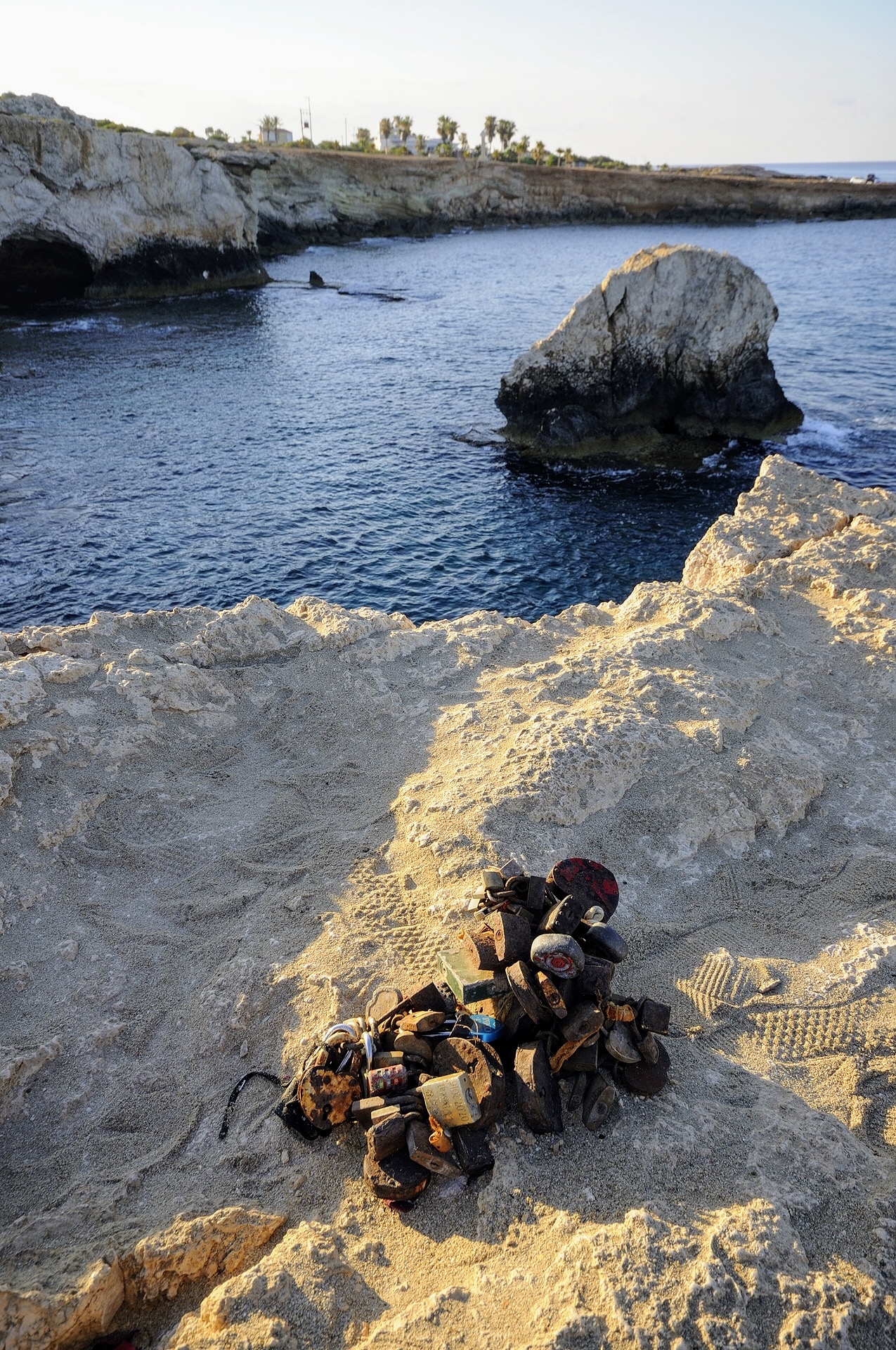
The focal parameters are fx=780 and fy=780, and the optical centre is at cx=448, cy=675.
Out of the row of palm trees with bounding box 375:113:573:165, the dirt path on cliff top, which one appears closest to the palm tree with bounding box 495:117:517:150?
the row of palm trees with bounding box 375:113:573:165

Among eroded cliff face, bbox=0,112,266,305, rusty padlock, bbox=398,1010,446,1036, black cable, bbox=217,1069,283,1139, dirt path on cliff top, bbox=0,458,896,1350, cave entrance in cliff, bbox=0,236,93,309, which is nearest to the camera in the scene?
dirt path on cliff top, bbox=0,458,896,1350

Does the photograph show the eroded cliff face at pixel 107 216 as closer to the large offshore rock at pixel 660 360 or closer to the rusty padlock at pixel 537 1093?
the large offshore rock at pixel 660 360

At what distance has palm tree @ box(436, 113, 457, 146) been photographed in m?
123

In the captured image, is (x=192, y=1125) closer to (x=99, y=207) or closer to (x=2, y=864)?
(x=2, y=864)

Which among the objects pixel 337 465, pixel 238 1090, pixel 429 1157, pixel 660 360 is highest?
pixel 660 360

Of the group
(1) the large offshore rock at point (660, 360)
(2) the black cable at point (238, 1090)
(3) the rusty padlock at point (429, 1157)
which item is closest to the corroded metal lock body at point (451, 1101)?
(3) the rusty padlock at point (429, 1157)

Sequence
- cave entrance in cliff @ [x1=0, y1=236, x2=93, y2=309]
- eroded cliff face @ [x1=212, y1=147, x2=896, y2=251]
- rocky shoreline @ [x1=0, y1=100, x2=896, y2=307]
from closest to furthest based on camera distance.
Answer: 1. rocky shoreline @ [x1=0, y1=100, x2=896, y2=307]
2. cave entrance in cliff @ [x1=0, y1=236, x2=93, y2=309]
3. eroded cliff face @ [x1=212, y1=147, x2=896, y2=251]

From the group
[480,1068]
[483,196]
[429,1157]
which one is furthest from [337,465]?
[483,196]

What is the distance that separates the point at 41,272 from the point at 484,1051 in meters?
60.3

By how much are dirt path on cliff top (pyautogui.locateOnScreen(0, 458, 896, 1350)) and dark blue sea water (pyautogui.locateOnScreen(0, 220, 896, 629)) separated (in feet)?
27.6

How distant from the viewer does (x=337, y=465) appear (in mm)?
28562

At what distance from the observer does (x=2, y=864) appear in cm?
814

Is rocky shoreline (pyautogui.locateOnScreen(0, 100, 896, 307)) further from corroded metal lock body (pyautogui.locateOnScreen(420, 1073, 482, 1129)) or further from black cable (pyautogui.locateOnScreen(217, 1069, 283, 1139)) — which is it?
corroded metal lock body (pyautogui.locateOnScreen(420, 1073, 482, 1129))

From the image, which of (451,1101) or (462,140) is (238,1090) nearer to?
(451,1101)
